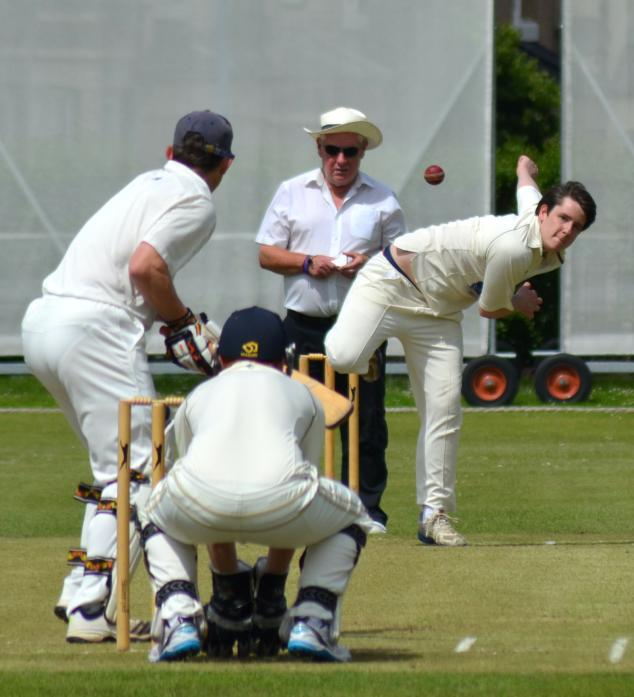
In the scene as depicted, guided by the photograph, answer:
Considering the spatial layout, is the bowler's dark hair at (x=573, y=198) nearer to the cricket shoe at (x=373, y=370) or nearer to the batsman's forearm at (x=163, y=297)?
the cricket shoe at (x=373, y=370)

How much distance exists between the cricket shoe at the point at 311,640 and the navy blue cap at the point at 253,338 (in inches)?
30.4

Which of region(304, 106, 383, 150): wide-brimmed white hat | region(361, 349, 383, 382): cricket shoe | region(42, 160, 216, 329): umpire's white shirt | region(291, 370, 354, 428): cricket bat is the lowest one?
region(361, 349, 383, 382): cricket shoe

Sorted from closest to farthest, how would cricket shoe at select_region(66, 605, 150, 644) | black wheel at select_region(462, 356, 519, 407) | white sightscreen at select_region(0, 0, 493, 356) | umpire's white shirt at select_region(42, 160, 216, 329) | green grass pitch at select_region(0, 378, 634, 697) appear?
green grass pitch at select_region(0, 378, 634, 697), cricket shoe at select_region(66, 605, 150, 644), umpire's white shirt at select_region(42, 160, 216, 329), black wheel at select_region(462, 356, 519, 407), white sightscreen at select_region(0, 0, 493, 356)

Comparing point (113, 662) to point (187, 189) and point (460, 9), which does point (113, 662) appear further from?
point (460, 9)

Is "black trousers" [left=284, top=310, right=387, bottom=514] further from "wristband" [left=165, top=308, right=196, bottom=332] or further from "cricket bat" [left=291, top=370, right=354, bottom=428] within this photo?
"cricket bat" [left=291, top=370, right=354, bottom=428]

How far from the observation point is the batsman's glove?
594 centimetres

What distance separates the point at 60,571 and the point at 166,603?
91.1 inches

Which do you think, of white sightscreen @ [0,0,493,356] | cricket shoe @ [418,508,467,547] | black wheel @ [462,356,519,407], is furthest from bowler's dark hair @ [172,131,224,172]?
white sightscreen @ [0,0,493,356]

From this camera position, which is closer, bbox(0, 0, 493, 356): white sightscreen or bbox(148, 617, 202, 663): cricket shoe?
bbox(148, 617, 202, 663): cricket shoe

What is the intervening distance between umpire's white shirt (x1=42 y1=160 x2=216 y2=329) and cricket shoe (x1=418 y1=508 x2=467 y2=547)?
225 centimetres

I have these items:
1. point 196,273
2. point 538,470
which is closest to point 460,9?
point 196,273

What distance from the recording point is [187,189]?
19.6 feet

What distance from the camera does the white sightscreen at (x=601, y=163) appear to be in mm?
17188

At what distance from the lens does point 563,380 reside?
15773 millimetres
